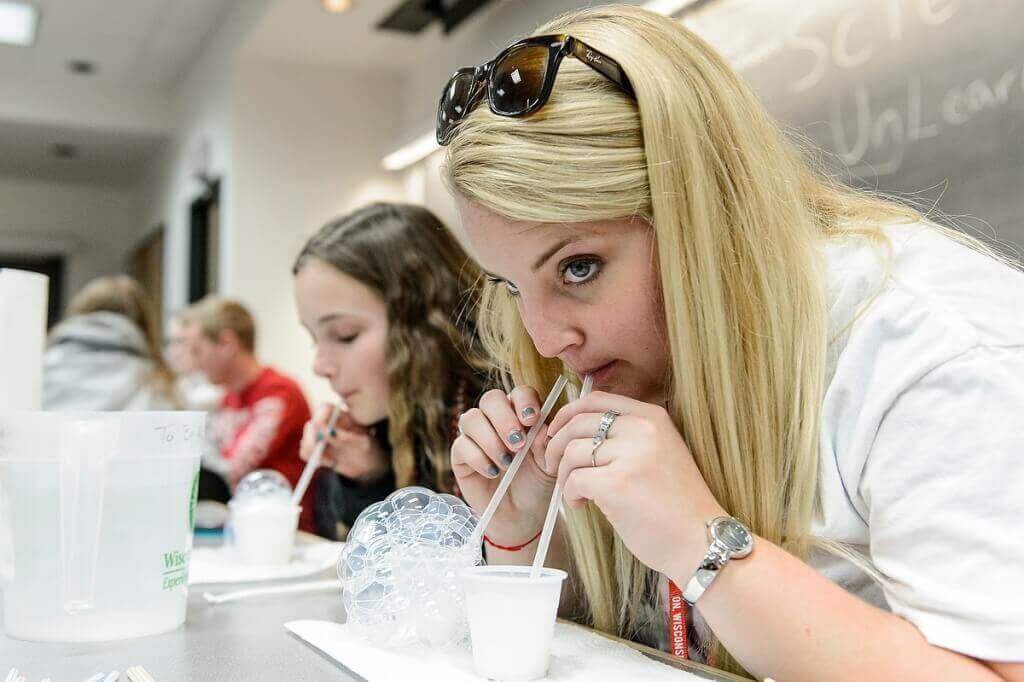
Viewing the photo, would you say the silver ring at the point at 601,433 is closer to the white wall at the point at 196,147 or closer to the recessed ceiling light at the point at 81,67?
the white wall at the point at 196,147

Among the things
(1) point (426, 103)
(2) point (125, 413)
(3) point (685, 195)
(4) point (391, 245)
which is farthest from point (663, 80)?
(1) point (426, 103)

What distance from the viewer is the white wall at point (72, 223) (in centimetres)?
711

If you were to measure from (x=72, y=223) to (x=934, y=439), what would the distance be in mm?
7707

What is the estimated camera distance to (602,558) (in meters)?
1.02

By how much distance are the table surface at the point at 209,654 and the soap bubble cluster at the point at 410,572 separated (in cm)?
6

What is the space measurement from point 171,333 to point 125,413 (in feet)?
11.6

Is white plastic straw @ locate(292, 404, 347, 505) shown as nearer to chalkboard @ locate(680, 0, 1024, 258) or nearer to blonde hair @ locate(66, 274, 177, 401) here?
chalkboard @ locate(680, 0, 1024, 258)

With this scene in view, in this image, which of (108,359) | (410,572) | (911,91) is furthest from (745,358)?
(108,359)

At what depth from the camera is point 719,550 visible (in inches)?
28.1

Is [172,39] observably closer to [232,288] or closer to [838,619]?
[232,288]

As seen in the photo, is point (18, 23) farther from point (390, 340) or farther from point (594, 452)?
point (594, 452)

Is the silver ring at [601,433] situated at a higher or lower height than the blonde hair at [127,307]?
lower

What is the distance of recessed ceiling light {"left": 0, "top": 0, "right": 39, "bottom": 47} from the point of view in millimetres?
4344

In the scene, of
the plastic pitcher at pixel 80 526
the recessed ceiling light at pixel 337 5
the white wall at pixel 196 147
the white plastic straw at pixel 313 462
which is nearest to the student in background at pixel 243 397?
the white wall at pixel 196 147
